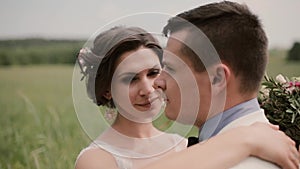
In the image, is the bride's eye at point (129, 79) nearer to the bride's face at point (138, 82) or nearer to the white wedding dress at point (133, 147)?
the bride's face at point (138, 82)

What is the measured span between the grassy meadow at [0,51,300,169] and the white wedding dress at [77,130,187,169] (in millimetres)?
964

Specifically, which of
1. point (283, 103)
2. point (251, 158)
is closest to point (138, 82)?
point (283, 103)

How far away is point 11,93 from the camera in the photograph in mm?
2324

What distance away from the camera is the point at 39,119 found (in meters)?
2.28

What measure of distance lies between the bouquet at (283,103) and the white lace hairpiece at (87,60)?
12.9 inches

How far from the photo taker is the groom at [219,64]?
0.80m

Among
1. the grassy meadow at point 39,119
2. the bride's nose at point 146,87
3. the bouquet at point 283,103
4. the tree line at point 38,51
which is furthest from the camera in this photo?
the tree line at point 38,51

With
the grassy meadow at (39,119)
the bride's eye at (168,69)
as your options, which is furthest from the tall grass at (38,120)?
the bride's eye at (168,69)

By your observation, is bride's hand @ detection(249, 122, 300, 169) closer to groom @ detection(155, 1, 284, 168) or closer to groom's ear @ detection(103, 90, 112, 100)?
groom @ detection(155, 1, 284, 168)

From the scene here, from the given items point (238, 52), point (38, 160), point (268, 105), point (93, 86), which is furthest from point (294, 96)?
point (38, 160)

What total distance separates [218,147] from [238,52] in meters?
0.13

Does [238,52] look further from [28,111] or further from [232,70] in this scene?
[28,111]

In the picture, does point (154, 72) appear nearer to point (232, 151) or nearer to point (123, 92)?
point (123, 92)

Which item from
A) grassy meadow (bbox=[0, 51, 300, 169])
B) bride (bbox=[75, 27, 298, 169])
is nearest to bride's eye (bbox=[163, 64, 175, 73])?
bride (bbox=[75, 27, 298, 169])
